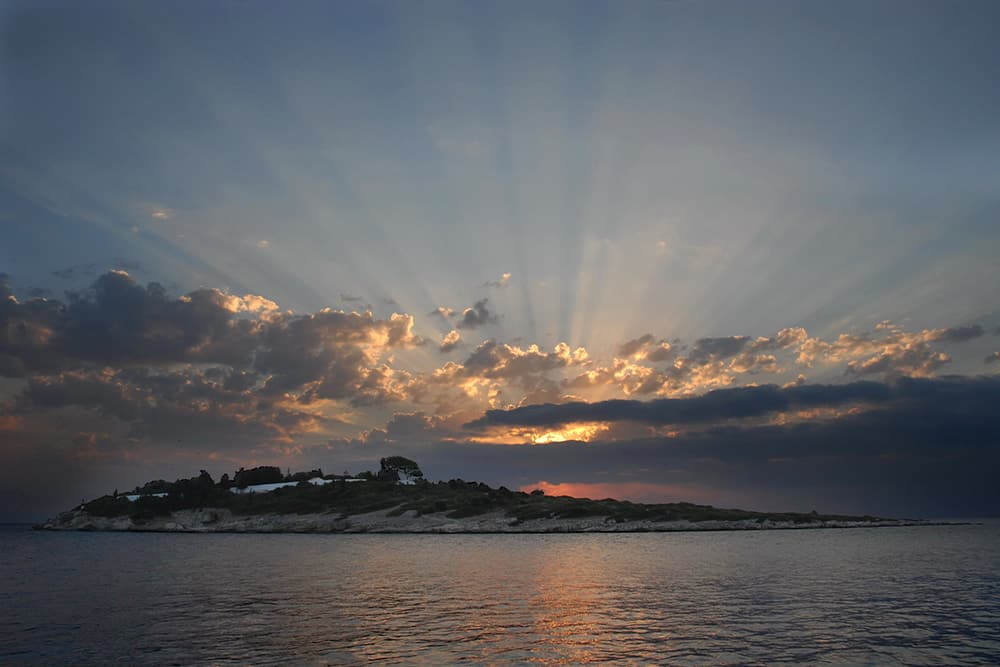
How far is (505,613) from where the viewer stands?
48.4m

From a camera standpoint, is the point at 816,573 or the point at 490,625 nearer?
the point at 490,625

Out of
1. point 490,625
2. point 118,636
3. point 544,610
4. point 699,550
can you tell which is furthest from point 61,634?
point 699,550

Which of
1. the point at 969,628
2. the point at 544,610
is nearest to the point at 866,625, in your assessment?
the point at 969,628

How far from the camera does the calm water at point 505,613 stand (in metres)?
34.8

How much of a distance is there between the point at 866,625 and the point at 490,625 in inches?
904

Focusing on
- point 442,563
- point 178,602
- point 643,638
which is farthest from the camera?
point 442,563

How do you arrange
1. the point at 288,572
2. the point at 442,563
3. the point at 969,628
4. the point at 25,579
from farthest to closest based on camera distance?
the point at 442,563, the point at 288,572, the point at 25,579, the point at 969,628

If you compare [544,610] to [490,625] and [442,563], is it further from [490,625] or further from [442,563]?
[442,563]

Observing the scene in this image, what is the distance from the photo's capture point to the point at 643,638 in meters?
38.7

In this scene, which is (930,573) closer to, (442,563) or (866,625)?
(866,625)

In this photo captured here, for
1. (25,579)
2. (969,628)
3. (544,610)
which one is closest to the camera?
(969,628)

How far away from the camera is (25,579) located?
7419cm

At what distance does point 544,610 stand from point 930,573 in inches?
2097

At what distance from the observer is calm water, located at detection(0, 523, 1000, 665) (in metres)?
34.8
